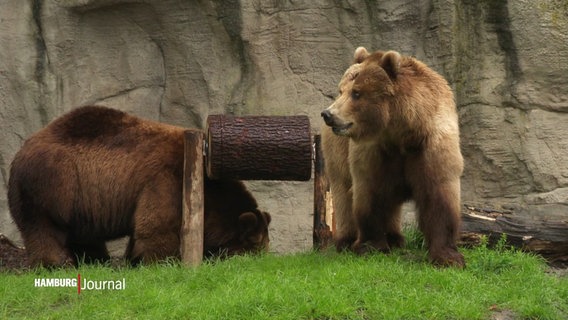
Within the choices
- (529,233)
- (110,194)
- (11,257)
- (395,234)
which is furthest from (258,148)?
(11,257)

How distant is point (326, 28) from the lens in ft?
37.9

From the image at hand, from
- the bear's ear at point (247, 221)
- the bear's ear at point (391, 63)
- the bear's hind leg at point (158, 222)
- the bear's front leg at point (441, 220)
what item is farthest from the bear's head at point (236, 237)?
the bear's ear at point (391, 63)

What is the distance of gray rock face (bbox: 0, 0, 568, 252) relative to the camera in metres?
11.2

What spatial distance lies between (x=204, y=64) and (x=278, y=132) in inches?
126

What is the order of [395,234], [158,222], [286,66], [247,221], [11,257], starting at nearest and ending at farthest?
1. [395,234]
2. [158,222]
3. [247,221]
4. [11,257]
5. [286,66]

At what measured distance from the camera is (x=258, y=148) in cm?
861

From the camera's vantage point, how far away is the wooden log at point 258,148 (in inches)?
339

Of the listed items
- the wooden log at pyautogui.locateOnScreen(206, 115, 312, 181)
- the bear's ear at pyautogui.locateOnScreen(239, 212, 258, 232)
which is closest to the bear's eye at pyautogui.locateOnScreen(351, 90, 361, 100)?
the wooden log at pyautogui.locateOnScreen(206, 115, 312, 181)

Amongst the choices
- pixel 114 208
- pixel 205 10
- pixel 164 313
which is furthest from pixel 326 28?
pixel 164 313

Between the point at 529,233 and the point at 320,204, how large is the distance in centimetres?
222

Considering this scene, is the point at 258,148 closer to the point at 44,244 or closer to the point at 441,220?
the point at 441,220

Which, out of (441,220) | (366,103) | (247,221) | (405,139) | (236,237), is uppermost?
(366,103)

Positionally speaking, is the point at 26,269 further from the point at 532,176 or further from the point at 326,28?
the point at 532,176

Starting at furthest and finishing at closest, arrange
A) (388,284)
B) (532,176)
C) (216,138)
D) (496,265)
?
(532,176) → (216,138) → (496,265) → (388,284)
